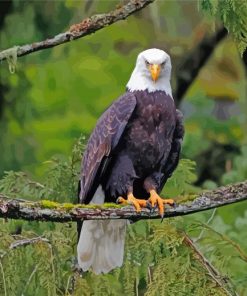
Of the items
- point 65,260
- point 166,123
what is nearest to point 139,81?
point 166,123

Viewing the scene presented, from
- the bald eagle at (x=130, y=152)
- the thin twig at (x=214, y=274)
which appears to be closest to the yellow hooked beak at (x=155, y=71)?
the bald eagle at (x=130, y=152)

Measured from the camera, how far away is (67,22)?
9086mm

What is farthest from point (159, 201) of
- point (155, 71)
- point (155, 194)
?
point (155, 71)

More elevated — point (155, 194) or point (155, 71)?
point (155, 71)

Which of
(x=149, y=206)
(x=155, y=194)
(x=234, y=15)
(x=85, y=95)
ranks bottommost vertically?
(x=149, y=206)

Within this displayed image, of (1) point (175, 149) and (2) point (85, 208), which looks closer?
(2) point (85, 208)

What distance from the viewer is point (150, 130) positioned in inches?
234

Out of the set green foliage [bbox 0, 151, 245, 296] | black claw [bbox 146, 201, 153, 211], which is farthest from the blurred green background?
black claw [bbox 146, 201, 153, 211]

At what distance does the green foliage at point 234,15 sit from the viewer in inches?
196

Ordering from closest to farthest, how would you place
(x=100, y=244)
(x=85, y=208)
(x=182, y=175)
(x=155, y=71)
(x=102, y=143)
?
(x=85, y=208), (x=102, y=143), (x=155, y=71), (x=100, y=244), (x=182, y=175)

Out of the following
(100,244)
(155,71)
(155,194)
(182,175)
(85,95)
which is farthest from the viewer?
(85,95)

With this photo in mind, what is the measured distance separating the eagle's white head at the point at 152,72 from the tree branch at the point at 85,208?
1.01 m

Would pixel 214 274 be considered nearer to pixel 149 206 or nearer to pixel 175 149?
pixel 149 206

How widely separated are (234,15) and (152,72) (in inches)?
39.2
